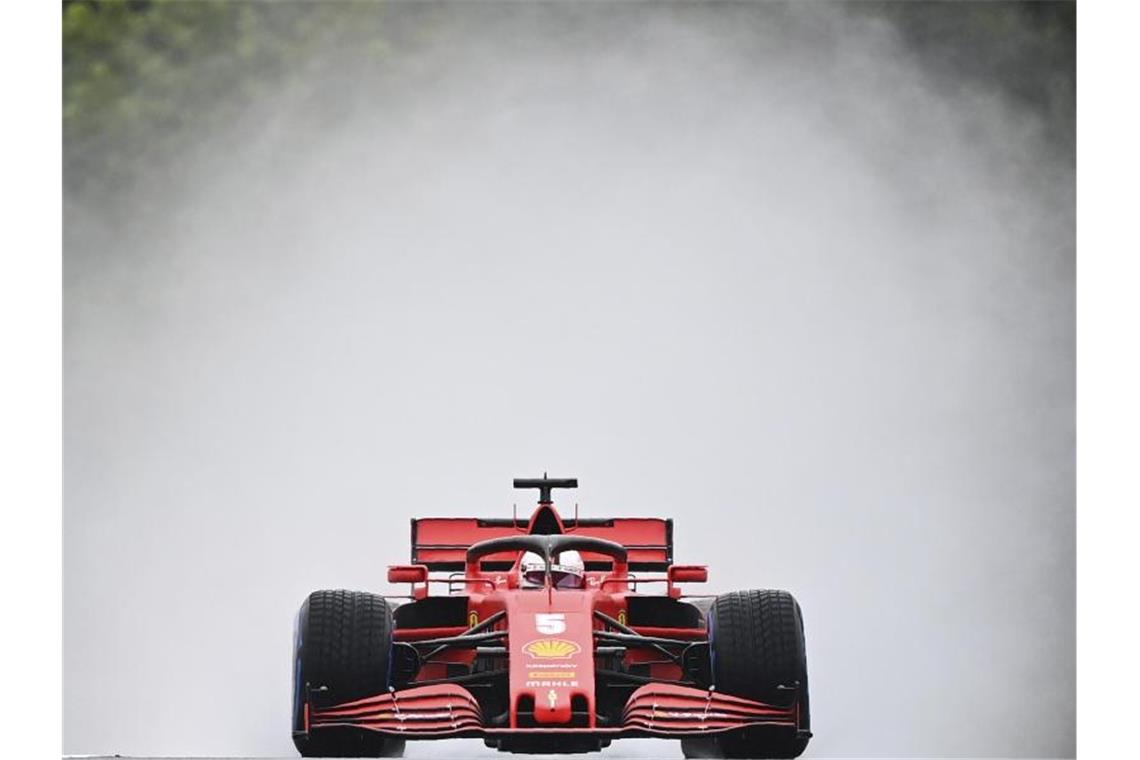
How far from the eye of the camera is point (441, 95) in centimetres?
1526

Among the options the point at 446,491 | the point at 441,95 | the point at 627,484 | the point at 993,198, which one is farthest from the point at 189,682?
the point at 993,198

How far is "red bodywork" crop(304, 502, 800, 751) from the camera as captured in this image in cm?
799

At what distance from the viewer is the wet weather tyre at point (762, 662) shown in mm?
8227

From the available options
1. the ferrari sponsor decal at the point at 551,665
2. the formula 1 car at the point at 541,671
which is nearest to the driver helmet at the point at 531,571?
the formula 1 car at the point at 541,671

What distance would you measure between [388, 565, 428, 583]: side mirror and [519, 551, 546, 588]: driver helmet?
1.66 feet

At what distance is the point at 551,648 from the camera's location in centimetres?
816

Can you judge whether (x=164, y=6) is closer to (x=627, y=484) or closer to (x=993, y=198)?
(x=627, y=484)

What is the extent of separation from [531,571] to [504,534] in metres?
1.03
